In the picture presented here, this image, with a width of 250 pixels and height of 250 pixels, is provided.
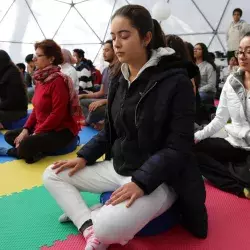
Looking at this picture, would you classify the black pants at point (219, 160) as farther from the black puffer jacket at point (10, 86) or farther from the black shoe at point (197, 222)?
the black puffer jacket at point (10, 86)

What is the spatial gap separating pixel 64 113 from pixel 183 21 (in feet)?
23.9

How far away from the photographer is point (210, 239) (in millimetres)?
2057

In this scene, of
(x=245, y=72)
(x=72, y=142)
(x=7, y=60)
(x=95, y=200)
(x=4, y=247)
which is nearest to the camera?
(x=4, y=247)

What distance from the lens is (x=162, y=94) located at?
185 cm

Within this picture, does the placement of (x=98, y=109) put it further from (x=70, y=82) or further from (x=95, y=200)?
(x=95, y=200)

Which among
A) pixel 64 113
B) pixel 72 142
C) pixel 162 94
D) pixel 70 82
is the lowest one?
pixel 72 142

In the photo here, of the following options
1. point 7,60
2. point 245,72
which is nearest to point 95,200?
point 245,72

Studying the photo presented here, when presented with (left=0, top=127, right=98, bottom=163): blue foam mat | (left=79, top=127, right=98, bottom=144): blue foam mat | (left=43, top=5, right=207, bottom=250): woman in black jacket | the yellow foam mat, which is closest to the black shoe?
(left=43, top=5, right=207, bottom=250): woman in black jacket

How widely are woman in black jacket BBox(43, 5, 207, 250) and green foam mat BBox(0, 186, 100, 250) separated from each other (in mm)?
215

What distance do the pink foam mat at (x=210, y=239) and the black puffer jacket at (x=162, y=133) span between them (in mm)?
89

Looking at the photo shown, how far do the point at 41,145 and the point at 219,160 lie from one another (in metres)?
1.88

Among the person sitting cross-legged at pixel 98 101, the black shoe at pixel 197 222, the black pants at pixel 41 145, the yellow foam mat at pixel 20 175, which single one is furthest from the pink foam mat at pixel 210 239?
the person sitting cross-legged at pixel 98 101

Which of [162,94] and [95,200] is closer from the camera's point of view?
[162,94]

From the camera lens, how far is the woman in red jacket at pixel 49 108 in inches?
138
